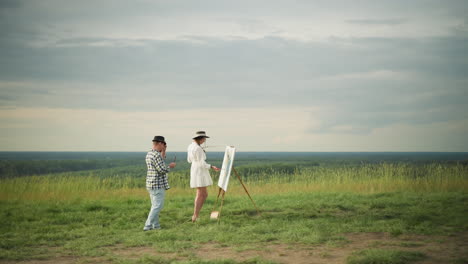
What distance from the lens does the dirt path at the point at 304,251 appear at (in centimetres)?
645

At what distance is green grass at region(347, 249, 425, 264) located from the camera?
611 centimetres

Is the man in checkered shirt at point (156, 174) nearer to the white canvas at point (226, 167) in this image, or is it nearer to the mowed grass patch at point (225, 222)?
the mowed grass patch at point (225, 222)

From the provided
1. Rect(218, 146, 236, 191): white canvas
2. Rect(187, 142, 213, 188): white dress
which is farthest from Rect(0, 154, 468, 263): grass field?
Rect(187, 142, 213, 188): white dress

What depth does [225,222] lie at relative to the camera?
9.59 m

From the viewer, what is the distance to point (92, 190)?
1688 centimetres

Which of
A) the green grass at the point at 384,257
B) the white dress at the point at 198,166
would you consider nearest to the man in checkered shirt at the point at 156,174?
the white dress at the point at 198,166

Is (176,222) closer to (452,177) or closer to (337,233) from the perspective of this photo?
(337,233)

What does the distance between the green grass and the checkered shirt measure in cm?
415

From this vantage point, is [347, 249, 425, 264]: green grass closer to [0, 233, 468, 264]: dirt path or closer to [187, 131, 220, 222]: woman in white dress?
[0, 233, 468, 264]: dirt path

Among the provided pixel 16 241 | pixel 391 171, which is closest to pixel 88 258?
pixel 16 241

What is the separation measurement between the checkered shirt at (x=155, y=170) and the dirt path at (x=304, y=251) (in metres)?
1.57

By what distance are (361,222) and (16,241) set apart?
22.7 ft

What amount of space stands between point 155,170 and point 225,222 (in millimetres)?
2016

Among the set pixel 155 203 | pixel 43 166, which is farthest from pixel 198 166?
pixel 43 166
